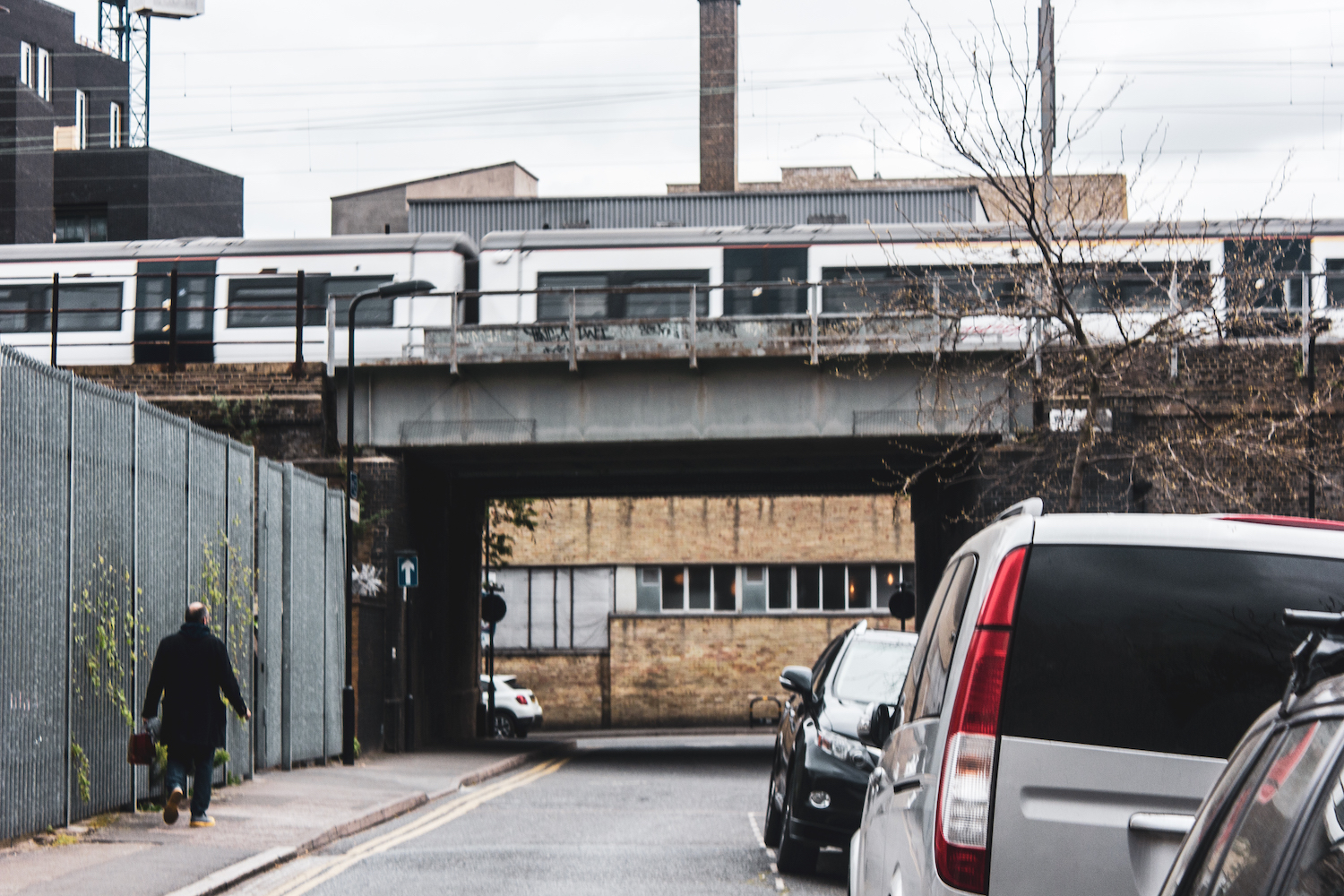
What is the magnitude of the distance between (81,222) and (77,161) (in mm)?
2142

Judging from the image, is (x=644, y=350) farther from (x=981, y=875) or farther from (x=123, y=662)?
(x=981, y=875)

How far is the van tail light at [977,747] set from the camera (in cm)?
419

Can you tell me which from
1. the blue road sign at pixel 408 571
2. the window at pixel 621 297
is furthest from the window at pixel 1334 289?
the blue road sign at pixel 408 571

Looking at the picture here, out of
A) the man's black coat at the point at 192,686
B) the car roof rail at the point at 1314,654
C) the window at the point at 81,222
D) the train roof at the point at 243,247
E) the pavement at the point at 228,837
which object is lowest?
the pavement at the point at 228,837

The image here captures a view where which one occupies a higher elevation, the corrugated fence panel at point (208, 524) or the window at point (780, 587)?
the corrugated fence panel at point (208, 524)

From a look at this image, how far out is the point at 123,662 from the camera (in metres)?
13.9

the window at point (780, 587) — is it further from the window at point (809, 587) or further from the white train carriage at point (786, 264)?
the white train carriage at point (786, 264)

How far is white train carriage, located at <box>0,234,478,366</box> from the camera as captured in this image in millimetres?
27516

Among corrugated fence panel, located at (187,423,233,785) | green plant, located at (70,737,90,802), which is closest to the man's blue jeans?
green plant, located at (70,737,90,802)

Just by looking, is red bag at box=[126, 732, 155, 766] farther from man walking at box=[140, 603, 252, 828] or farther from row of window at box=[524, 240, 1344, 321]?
row of window at box=[524, 240, 1344, 321]

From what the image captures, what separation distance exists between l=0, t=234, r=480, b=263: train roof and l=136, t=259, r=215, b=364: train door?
0.25 m

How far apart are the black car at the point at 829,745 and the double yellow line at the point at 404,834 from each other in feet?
10.5

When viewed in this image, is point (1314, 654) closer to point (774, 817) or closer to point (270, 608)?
point (774, 817)

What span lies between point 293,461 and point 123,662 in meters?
12.0
